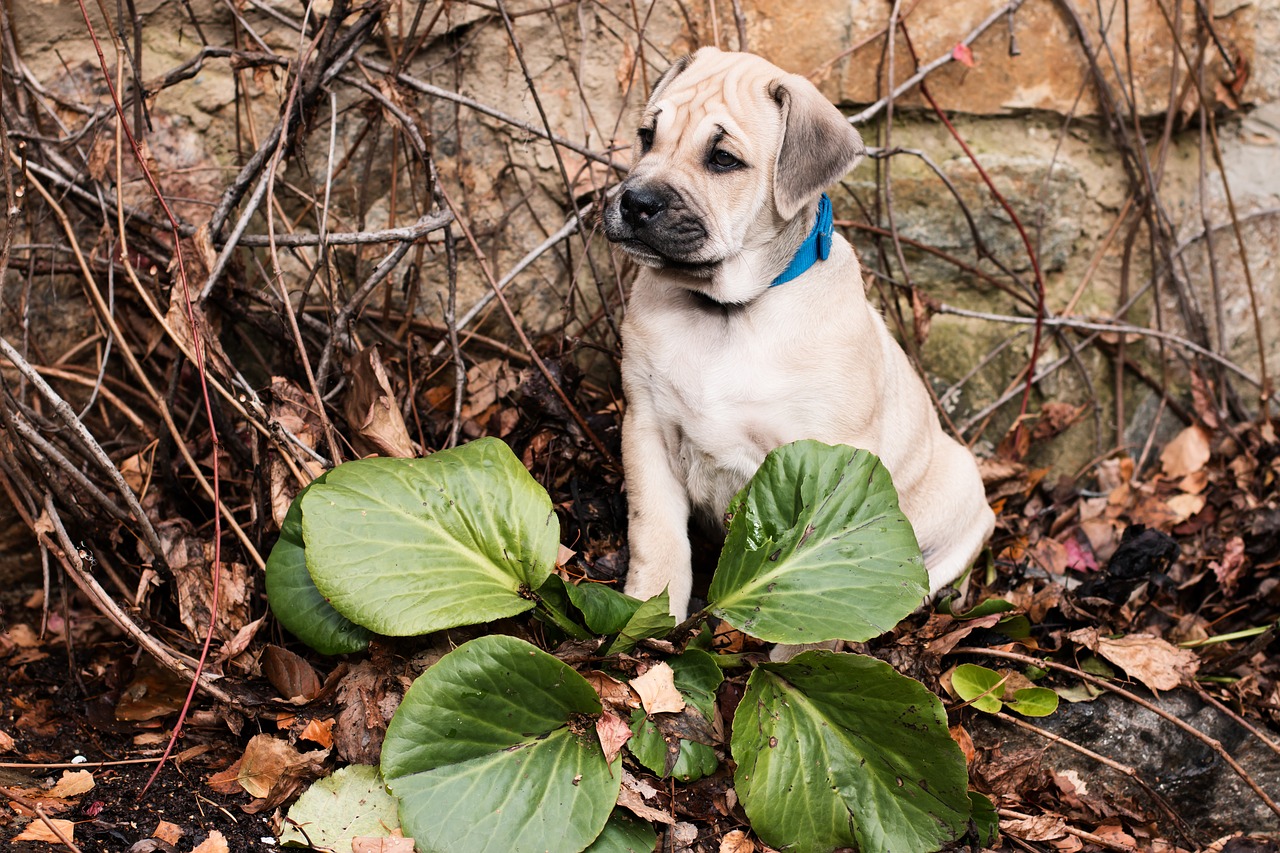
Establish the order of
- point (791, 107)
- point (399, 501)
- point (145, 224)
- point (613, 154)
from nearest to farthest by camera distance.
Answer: point (399, 501) < point (791, 107) < point (145, 224) < point (613, 154)

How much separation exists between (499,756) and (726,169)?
1.85 m

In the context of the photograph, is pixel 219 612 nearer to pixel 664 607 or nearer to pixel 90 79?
pixel 664 607

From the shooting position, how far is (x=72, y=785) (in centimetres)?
282

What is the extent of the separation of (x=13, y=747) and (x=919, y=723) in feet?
8.24

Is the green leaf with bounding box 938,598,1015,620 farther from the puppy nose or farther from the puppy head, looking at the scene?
the puppy nose

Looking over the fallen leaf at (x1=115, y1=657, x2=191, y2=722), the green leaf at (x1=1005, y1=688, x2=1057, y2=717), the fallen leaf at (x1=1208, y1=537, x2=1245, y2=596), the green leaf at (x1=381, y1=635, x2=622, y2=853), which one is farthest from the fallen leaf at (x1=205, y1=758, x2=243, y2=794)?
the fallen leaf at (x1=1208, y1=537, x2=1245, y2=596)

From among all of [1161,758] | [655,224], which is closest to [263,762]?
[655,224]

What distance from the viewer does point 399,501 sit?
119 inches

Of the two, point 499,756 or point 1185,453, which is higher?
point 499,756

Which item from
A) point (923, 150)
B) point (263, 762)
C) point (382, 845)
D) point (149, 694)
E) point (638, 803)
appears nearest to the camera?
point (382, 845)

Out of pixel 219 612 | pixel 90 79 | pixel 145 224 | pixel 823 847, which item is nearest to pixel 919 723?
pixel 823 847

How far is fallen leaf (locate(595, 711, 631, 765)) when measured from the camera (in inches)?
109

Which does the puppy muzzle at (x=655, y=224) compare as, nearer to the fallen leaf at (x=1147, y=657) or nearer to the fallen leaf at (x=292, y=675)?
the fallen leaf at (x=292, y=675)

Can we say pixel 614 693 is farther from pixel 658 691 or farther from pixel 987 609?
pixel 987 609
